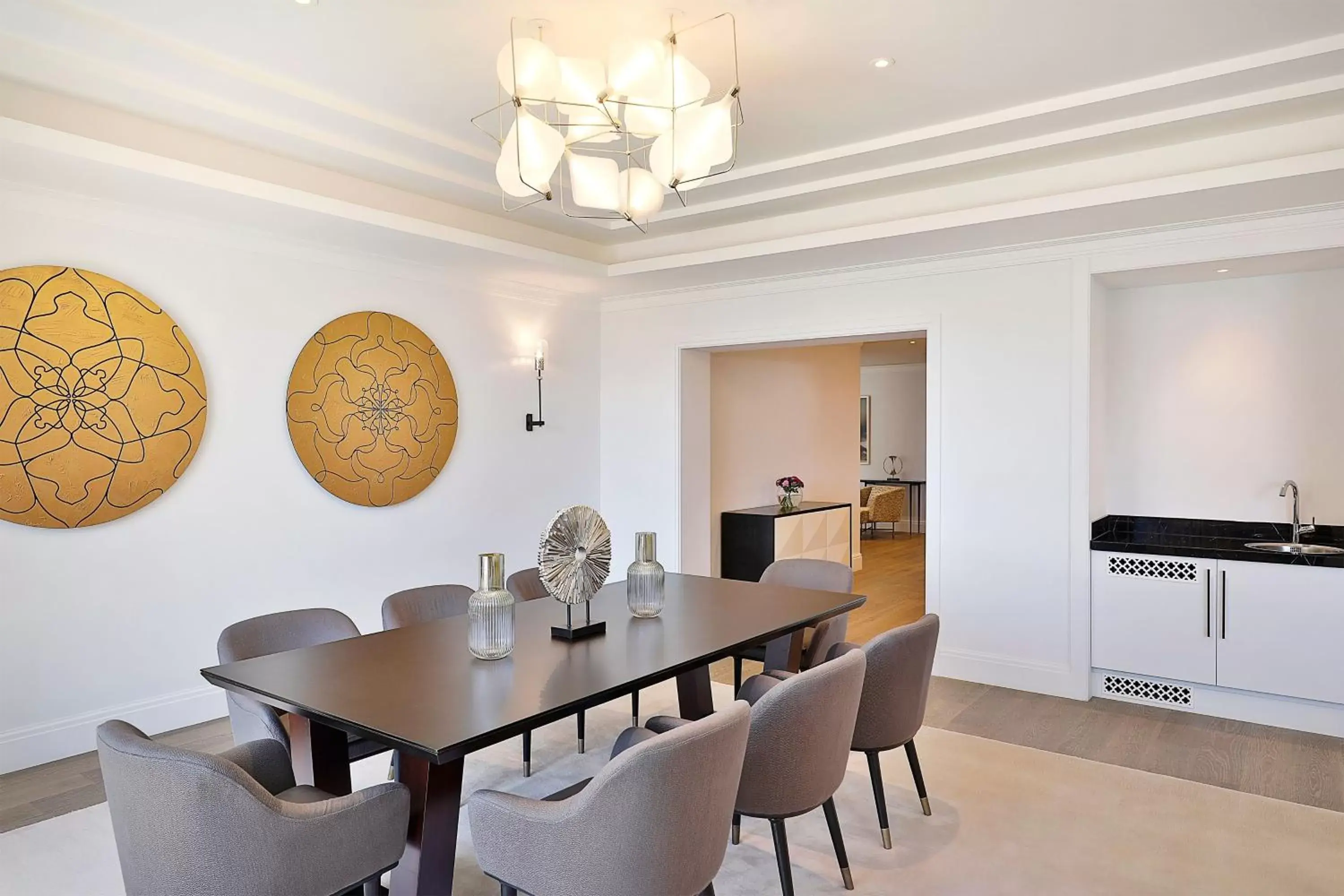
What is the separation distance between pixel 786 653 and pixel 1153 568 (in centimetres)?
219

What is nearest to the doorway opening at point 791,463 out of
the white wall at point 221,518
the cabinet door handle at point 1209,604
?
the cabinet door handle at point 1209,604

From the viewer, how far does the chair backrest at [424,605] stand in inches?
127

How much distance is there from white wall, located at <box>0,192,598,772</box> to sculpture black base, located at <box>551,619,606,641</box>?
2.25m

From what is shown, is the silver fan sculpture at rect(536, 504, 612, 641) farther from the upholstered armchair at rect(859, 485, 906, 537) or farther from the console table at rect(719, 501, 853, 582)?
the upholstered armchair at rect(859, 485, 906, 537)

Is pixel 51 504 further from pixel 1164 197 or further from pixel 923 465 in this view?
pixel 923 465

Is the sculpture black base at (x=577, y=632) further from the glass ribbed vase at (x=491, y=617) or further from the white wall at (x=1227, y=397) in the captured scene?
the white wall at (x=1227, y=397)

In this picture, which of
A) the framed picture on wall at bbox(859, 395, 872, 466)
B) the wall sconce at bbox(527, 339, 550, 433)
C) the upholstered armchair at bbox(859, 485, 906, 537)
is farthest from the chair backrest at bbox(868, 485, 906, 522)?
the wall sconce at bbox(527, 339, 550, 433)

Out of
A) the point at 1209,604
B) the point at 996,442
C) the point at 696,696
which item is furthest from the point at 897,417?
the point at 696,696

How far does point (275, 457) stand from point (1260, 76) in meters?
4.55

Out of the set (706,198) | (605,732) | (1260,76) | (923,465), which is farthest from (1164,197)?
(923,465)

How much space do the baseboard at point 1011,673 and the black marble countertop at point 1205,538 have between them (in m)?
0.70

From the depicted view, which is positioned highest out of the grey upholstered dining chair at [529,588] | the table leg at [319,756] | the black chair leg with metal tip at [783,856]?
the grey upholstered dining chair at [529,588]

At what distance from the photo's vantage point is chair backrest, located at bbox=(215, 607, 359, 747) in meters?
2.50

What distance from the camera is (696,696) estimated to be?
3305 mm
